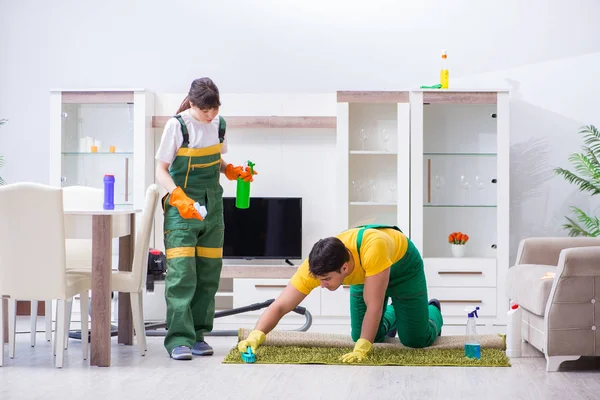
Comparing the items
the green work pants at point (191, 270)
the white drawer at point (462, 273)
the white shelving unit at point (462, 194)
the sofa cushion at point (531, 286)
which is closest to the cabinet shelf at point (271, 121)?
the white shelving unit at point (462, 194)

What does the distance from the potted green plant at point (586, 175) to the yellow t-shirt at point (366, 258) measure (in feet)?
8.28

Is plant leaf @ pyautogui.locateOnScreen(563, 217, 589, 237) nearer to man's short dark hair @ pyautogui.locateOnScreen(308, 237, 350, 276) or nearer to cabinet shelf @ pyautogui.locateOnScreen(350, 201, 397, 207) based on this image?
cabinet shelf @ pyautogui.locateOnScreen(350, 201, 397, 207)

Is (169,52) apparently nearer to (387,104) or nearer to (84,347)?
(387,104)

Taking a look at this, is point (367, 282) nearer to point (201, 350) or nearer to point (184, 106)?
point (201, 350)

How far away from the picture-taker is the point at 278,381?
139 inches

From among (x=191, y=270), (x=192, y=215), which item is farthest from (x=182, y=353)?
(x=192, y=215)

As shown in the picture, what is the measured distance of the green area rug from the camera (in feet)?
12.9

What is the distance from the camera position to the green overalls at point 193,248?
412 cm

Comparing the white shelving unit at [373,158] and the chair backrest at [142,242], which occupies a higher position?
the white shelving unit at [373,158]

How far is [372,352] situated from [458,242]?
6.99 feet

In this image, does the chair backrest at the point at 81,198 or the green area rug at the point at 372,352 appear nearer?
the green area rug at the point at 372,352

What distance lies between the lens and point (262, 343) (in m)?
4.29

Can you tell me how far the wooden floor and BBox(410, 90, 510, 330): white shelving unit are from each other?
1772 mm

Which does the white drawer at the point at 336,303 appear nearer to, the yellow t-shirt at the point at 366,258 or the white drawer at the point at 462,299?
the white drawer at the point at 462,299
